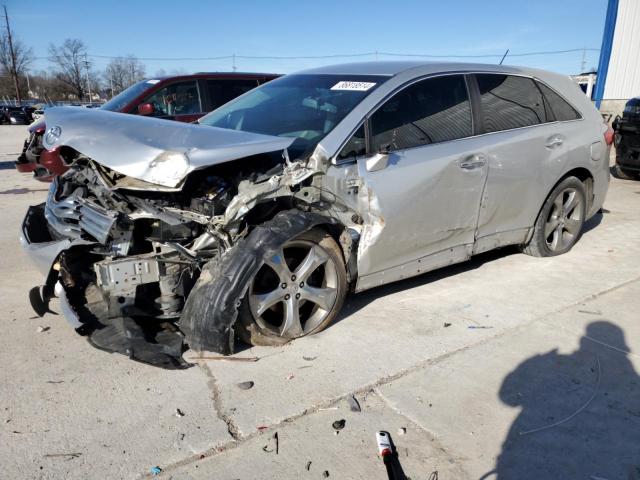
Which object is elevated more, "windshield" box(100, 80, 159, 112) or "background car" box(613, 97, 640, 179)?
"windshield" box(100, 80, 159, 112)

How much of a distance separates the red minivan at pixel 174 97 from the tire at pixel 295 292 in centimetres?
497

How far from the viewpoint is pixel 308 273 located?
10.9ft

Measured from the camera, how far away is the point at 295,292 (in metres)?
3.29

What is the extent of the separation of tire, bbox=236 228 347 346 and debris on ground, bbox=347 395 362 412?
684mm

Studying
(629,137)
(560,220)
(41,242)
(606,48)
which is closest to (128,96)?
(41,242)

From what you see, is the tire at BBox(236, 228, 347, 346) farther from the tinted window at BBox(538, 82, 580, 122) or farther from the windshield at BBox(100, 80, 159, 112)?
the windshield at BBox(100, 80, 159, 112)

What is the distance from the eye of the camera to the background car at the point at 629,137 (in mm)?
8906

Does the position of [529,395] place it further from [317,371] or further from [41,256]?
[41,256]

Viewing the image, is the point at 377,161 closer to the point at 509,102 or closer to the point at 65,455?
the point at 509,102

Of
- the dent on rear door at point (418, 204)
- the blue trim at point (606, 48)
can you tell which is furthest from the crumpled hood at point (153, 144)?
the blue trim at point (606, 48)

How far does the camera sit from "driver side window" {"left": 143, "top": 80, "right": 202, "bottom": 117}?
319 inches

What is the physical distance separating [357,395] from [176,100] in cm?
679

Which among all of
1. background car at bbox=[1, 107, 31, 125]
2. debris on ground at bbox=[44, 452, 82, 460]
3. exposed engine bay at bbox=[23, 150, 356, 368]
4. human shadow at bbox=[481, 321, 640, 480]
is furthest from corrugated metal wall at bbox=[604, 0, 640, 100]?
background car at bbox=[1, 107, 31, 125]

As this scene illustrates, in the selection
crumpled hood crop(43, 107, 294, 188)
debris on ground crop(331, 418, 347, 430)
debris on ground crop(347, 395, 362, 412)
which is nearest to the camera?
debris on ground crop(331, 418, 347, 430)
